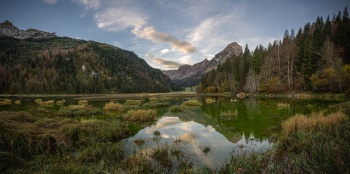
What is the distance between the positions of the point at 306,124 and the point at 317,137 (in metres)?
4.10

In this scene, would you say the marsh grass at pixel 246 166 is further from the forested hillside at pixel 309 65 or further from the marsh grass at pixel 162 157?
the forested hillside at pixel 309 65

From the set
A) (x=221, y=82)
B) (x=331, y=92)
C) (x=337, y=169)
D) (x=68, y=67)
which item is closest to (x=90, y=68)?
(x=68, y=67)

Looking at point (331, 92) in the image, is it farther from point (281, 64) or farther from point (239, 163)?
point (239, 163)

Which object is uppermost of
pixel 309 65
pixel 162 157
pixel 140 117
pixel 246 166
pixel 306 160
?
pixel 309 65

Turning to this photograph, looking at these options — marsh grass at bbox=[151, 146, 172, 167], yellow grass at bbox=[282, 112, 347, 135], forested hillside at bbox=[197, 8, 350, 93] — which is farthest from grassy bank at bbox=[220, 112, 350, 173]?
forested hillside at bbox=[197, 8, 350, 93]

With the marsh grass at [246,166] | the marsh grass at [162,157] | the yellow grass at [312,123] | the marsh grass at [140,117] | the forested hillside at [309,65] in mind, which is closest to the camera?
the marsh grass at [246,166]

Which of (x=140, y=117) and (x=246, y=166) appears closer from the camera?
(x=246, y=166)

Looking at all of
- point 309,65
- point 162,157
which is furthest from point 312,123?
point 309,65

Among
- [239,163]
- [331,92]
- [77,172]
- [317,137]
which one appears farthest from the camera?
[331,92]

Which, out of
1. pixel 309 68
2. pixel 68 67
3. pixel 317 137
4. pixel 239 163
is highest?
pixel 68 67

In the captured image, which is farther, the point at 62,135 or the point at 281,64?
the point at 281,64

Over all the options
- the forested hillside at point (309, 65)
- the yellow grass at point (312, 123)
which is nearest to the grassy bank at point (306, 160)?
the yellow grass at point (312, 123)

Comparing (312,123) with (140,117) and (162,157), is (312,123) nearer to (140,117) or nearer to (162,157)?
(162,157)

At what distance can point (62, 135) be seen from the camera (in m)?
11.1
